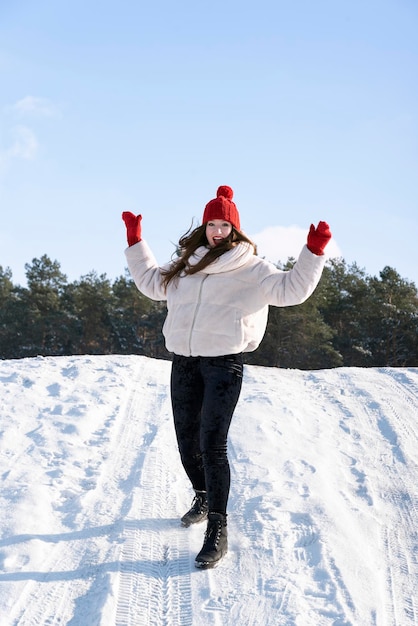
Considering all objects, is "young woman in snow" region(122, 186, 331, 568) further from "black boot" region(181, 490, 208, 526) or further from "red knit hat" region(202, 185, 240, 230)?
"black boot" region(181, 490, 208, 526)

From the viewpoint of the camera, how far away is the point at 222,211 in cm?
333

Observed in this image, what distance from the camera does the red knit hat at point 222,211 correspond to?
3338mm

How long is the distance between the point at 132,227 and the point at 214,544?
185 centimetres

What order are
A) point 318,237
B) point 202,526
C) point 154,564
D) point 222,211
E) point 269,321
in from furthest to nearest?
point 269,321
point 202,526
point 222,211
point 154,564
point 318,237

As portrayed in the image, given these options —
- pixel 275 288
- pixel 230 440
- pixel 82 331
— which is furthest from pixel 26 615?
pixel 82 331

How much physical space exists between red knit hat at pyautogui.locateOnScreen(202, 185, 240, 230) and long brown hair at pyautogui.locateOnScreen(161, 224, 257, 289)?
53mm


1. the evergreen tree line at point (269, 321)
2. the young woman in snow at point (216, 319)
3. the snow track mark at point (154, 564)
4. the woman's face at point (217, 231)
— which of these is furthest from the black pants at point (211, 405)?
the evergreen tree line at point (269, 321)

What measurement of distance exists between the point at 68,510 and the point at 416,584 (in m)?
2.07

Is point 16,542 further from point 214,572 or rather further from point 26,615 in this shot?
point 214,572

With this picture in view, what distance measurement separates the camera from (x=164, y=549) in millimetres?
3303

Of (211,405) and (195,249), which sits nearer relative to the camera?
(211,405)

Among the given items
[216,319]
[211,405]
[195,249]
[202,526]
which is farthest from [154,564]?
[195,249]

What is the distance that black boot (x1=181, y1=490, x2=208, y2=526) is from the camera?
141 inches

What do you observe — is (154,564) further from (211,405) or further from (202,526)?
(211,405)
